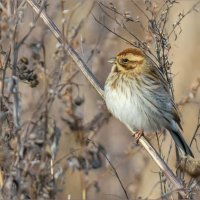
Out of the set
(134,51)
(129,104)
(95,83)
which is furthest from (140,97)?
(95,83)

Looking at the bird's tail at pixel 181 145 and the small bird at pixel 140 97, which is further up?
the small bird at pixel 140 97

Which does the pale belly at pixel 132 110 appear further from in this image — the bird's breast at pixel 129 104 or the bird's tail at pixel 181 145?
the bird's tail at pixel 181 145

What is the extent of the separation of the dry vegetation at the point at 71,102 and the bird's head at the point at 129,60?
9 centimetres

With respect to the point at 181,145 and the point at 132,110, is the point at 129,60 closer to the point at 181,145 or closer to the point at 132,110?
the point at 132,110

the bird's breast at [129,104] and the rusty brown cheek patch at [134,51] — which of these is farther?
the bird's breast at [129,104]

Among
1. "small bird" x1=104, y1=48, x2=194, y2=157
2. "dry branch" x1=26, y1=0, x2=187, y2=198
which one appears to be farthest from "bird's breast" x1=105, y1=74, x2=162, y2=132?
"dry branch" x1=26, y1=0, x2=187, y2=198

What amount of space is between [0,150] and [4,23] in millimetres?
697

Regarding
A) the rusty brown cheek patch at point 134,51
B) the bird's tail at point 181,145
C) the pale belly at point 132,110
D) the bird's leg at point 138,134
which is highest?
the rusty brown cheek patch at point 134,51

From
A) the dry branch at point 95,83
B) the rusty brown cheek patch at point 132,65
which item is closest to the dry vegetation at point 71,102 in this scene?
the dry branch at point 95,83

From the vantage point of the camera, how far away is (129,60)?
14.6 feet

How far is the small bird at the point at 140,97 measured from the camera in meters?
4.45

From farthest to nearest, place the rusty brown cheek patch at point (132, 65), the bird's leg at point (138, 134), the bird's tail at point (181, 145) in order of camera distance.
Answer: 1. the rusty brown cheek patch at point (132, 65)
2. the bird's leg at point (138, 134)
3. the bird's tail at point (181, 145)

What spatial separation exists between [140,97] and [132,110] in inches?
4.0

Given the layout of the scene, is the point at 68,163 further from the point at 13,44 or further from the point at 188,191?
the point at 13,44
